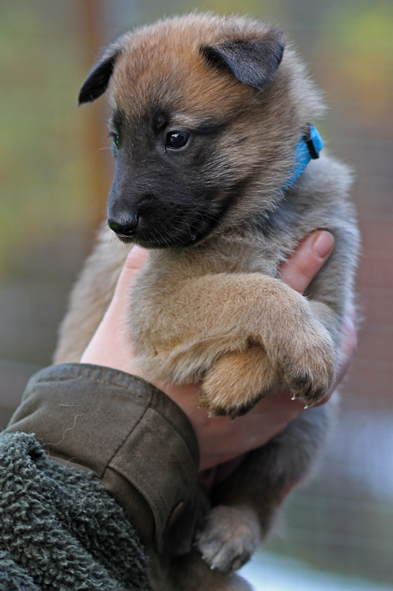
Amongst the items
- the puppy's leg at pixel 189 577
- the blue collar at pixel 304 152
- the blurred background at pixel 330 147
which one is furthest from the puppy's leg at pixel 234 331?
the blurred background at pixel 330 147

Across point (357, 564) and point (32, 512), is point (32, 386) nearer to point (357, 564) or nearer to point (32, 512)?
point (32, 512)

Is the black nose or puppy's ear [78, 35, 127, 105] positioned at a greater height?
puppy's ear [78, 35, 127, 105]

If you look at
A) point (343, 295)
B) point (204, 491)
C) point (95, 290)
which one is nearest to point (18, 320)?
point (95, 290)

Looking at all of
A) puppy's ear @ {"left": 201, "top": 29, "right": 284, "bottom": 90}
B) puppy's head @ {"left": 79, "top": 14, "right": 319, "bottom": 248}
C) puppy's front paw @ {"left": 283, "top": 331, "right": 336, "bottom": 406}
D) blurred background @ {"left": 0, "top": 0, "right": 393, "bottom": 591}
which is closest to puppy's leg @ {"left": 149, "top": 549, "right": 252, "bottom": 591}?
puppy's front paw @ {"left": 283, "top": 331, "right": 336, "bottom": 406}

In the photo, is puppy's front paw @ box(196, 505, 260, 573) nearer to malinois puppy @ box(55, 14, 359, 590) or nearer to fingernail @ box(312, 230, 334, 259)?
malinois puppy @ box(55, 14, 359, 590)

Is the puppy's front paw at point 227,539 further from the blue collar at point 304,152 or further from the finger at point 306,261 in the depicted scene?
the blue collar at point 304,152

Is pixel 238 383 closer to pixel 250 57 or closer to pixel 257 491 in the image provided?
pixel 257 491
